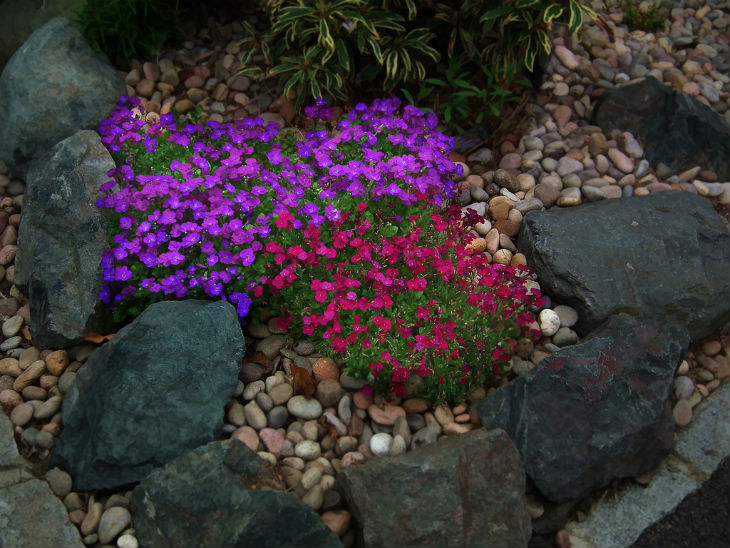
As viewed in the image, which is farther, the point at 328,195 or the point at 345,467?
the point at 328,195

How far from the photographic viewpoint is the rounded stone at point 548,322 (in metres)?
3.61

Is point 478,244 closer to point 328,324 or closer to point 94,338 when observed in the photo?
point 328,324

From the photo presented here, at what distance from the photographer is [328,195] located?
12.1ft

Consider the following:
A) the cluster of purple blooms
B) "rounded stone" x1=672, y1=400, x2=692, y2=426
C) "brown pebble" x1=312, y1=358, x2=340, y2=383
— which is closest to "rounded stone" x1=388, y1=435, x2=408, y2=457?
"brown pebble" x1=312, y1=358, x2=340, y2=383

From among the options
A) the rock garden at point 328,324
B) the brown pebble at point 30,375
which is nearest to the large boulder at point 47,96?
the rock garden at point 328,324

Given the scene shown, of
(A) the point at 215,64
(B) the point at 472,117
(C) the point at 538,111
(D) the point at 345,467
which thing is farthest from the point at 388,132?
(D) the point at 345,467

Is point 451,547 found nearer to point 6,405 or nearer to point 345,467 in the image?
point 345,467

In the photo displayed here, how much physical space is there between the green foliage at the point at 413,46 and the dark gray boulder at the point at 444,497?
236 cm

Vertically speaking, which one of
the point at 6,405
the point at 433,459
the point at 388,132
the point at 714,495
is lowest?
the point at 714,495

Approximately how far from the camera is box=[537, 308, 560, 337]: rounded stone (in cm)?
361

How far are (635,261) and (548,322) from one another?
59 cm

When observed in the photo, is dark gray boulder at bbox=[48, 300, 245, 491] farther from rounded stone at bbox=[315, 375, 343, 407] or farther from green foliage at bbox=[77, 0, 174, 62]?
green foliage at bbox=[77, 0, 174, 62]

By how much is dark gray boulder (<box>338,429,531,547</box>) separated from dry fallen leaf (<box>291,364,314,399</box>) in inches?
20.0

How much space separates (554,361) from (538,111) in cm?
228
